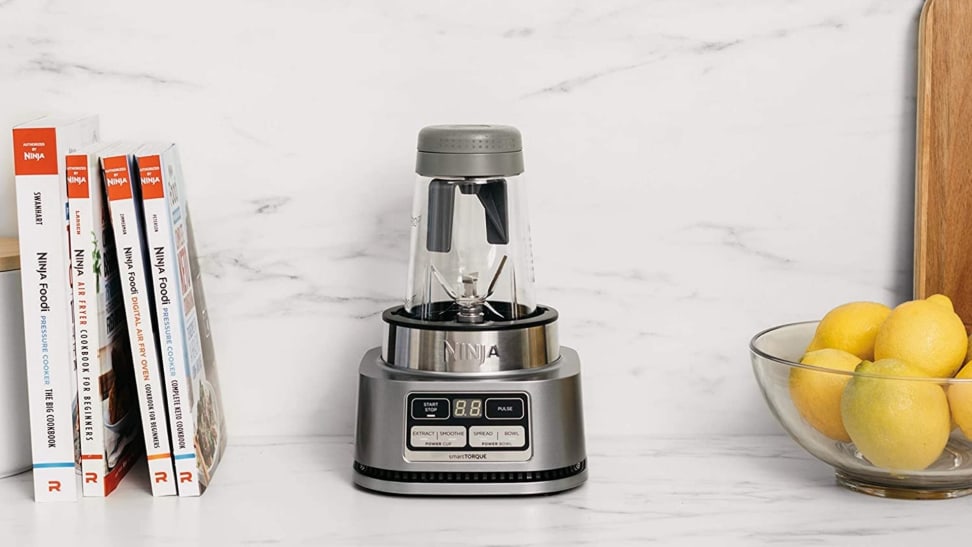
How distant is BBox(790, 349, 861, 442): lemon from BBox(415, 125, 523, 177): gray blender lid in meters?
0.33

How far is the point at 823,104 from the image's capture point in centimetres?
118

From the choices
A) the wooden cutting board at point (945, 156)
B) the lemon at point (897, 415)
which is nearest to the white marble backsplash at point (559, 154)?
the wooden cutting board at point (945, 156)

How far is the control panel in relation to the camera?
101 centimetres

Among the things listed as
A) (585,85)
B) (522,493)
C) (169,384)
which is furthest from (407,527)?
(585,85)

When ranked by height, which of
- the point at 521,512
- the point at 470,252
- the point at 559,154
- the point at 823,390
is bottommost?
the point at 521,512

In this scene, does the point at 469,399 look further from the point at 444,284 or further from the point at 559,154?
the point at 559,154

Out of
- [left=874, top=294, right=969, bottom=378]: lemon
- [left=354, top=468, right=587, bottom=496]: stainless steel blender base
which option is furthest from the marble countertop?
[left=874, top=294, right=969, bottom=378]: lemon

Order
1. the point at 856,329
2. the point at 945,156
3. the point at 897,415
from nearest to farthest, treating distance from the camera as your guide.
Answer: the point at 897,415
the point at 856,329
the point at 945,156

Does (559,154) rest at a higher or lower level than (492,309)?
higher

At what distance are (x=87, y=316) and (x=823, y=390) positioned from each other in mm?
674

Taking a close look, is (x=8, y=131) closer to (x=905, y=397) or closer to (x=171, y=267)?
(x=171, y=267)

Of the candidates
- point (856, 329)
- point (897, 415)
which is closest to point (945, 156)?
point (856, 329)

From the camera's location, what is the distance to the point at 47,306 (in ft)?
3.29

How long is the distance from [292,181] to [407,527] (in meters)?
0.42
